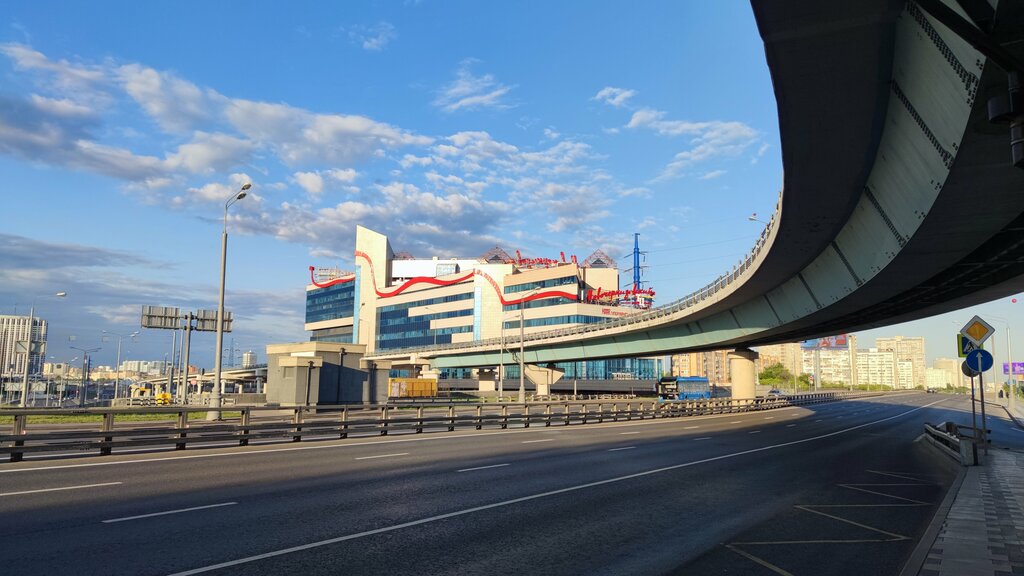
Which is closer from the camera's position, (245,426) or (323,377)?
(245,426)

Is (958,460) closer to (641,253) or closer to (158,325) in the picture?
(158,325)

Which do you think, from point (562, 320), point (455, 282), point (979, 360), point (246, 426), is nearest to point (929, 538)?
point (979, 360)

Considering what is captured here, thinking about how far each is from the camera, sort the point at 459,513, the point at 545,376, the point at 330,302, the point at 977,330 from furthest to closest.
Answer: the point at 330,302, the point at 545,376, the point at 977,330, the point at 459,513

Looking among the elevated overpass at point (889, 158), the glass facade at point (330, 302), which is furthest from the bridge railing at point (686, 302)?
the glass facade at point (330, 302)

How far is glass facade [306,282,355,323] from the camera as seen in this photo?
16450 centimetres

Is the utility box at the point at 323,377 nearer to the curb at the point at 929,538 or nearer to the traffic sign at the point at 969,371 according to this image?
the traffic sign at the point at 969,371

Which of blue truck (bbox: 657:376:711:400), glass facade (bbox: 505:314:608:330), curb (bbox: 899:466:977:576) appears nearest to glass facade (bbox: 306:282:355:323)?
glass facade (bbox: 505:314:608:330)

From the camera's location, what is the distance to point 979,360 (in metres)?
17.8

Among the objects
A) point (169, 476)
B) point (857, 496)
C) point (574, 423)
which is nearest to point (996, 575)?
point (857, 496)

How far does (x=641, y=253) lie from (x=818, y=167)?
16556 cm

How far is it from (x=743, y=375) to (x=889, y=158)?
48157mm

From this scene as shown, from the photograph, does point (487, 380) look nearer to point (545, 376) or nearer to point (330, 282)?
point (545, 376)

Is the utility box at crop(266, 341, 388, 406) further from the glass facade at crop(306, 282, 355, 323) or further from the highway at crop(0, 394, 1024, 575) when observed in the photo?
the glass facade at crop(306, 282, 355, 323)

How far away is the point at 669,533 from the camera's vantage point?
29.6 feet
